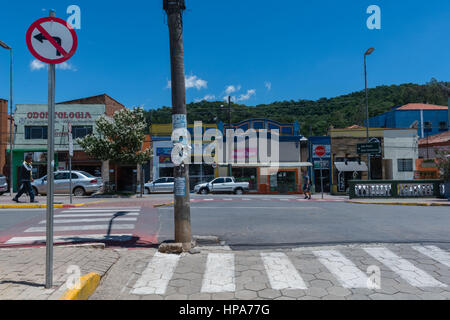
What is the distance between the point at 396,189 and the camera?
63.4ft

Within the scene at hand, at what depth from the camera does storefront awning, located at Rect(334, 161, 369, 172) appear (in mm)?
29547

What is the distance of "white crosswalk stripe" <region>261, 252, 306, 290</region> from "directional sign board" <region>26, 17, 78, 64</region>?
386cm

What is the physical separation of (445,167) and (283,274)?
57.8ft

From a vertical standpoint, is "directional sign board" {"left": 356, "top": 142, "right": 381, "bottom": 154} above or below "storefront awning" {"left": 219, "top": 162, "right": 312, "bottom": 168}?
above

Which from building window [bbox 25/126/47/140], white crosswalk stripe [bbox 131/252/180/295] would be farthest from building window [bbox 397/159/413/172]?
building window [bbox 25/126/47/140]

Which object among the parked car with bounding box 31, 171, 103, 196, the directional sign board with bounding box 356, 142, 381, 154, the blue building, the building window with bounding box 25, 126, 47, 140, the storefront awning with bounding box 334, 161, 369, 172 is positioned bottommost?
the parked car with bounding box 31, 171, 103, 196

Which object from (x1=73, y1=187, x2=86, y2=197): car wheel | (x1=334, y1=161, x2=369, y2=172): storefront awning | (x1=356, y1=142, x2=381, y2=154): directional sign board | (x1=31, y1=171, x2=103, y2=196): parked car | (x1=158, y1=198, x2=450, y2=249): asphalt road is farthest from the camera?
(x1=334, y1=161, x2=369, y2=172): storefront awning

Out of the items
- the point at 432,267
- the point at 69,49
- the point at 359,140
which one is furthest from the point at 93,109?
the point at 432,267

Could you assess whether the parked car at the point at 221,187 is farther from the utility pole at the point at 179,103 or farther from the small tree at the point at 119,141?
the utility pole at the point at 179,103

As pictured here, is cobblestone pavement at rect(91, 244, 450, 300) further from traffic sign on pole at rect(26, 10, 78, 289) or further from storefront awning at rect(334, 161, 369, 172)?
storefront awning at rect(334, 161, 369, 172)

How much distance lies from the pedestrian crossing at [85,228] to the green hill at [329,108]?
98.6 feet

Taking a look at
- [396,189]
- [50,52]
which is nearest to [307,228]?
[50,52]

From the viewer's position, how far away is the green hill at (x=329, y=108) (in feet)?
137
